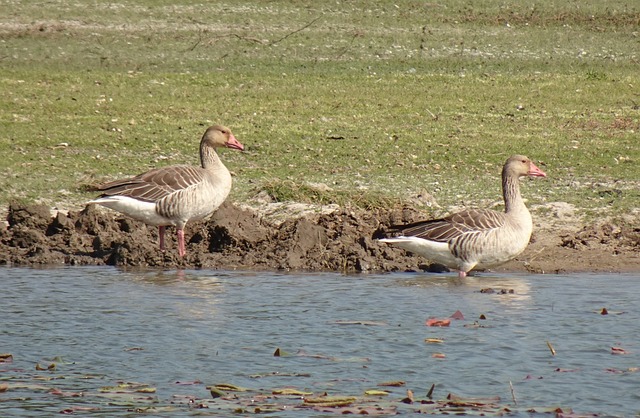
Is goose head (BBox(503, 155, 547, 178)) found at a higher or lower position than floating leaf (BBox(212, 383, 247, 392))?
higher

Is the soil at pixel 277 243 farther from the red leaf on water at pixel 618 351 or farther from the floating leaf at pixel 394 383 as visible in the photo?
the floating leaf at pixel 394 383

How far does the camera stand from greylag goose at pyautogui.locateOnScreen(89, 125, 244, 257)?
1227 cm

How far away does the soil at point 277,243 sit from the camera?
12.2 metres

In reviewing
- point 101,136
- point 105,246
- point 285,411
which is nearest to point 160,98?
point 101,136

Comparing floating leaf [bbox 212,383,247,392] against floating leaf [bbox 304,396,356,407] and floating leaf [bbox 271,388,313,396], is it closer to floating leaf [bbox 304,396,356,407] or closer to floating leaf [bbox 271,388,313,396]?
floating leaf [bbox 271,388,313,396]

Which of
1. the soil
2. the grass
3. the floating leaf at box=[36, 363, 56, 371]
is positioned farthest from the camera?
the grass

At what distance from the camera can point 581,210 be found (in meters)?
13.5

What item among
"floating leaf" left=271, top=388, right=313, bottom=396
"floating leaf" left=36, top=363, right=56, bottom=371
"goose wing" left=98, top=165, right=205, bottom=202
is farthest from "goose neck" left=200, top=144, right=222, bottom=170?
"floating leaf" left=271, top=388, right=313, bottom=396

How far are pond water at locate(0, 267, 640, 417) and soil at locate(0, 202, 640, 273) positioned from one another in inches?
13.6

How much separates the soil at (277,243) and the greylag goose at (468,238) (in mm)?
668

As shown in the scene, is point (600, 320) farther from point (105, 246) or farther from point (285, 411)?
point (105, 246)

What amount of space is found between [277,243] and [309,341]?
11.3 feet

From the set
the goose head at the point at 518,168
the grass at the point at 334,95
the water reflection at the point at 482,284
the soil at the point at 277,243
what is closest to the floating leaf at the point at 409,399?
the water reflection at the point at 482,284

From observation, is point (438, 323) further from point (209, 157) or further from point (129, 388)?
point (209, 157)
